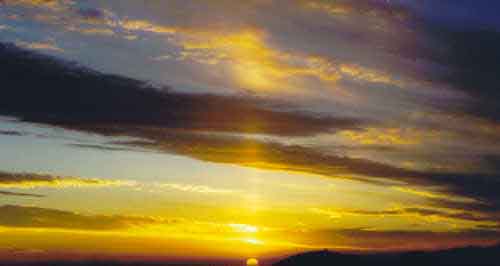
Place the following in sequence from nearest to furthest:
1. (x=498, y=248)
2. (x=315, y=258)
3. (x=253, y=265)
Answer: (x=253, y=265) < (x=315, y=258) < (x=498, y=248)

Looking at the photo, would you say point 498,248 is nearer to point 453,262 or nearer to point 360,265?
point 453,262

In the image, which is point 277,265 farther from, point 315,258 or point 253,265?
point 253,265

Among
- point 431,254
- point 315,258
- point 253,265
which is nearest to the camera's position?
point 253,265

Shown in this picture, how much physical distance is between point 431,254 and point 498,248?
80.6 ft

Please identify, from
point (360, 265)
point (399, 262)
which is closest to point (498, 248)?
point (399, 262)

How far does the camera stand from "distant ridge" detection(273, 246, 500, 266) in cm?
14800

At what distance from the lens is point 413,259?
155 meters

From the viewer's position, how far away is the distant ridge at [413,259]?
148 meters

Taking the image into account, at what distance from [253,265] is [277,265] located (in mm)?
38092

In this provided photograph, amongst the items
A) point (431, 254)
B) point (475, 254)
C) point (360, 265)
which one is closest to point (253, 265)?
point (360, 265)

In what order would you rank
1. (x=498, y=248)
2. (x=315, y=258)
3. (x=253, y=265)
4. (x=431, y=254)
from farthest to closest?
(x=498, y=248), (x=431, y=254), (x=315, y=258), (x=253, y=265)

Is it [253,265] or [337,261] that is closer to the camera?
[253,265]

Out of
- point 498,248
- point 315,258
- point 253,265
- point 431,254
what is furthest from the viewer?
point 498,248

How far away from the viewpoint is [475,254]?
17050 cm
